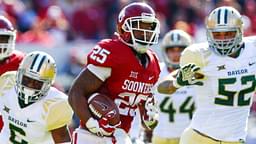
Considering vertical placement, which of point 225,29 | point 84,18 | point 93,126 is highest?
point 225,29

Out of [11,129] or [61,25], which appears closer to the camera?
[11,129]

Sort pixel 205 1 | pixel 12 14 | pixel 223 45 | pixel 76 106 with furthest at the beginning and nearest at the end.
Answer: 1. pixel 205 1
2. pixel 12 14
3. pixel 223 45
4. pixel 76 106

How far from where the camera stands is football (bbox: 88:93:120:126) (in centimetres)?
592

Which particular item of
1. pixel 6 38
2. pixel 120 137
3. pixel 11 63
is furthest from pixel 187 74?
pixel 6 38

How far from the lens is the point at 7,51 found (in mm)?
7363

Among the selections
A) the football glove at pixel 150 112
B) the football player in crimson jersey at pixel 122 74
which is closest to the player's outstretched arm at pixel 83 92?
the football player in crimson jersey at pixel 122 74

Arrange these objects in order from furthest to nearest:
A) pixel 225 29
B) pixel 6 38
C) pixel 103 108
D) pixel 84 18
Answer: pixel 84 18, pixel 6 38, pixel 225 29, pixel 103 108

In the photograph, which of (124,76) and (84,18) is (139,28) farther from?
(84,18)

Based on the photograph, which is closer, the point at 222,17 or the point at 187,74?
the point at 187,74

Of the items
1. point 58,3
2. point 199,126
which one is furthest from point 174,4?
point 199,126

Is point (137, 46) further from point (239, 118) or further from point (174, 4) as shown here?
point (174, 4)

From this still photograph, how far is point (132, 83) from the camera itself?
6082 millimetres

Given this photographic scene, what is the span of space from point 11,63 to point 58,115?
125 cm

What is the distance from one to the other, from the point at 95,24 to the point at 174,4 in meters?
1.13
